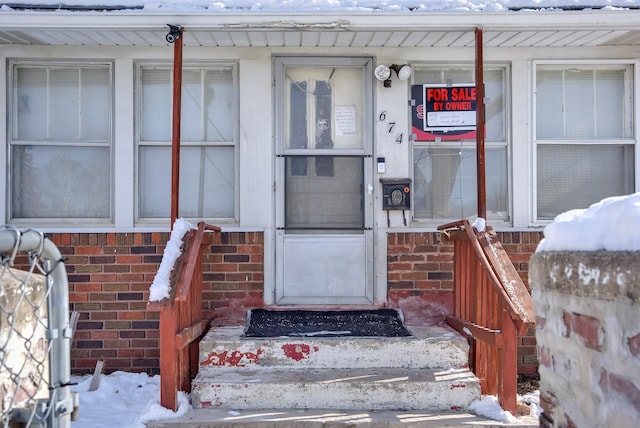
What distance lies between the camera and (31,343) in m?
2.41

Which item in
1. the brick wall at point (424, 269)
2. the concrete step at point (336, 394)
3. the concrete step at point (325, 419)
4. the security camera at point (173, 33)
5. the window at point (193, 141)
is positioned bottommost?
the concrete step at point (325, 419)

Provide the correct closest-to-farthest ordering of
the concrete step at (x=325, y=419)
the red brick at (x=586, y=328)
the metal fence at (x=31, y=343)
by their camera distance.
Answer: the metal fence at (x=31, y=343)
the red brick at (x=586, y=328)
the concrete step at (x=325, y=419)

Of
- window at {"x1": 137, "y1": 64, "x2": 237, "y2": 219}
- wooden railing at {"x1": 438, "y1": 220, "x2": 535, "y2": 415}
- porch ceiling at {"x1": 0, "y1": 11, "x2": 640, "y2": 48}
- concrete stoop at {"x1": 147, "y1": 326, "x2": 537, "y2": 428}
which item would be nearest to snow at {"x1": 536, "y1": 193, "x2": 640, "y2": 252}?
wooden railing at {"x1": 438, "y1": 220, "x2": 535, "y2": 415}

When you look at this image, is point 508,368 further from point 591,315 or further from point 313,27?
point 313,27

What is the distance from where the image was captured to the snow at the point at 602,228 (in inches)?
87.0

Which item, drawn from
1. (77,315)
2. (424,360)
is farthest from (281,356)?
(77,315)

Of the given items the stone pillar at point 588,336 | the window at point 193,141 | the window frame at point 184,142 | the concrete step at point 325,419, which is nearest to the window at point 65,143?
the window frame at point 184,142

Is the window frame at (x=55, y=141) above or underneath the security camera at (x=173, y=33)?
underneath

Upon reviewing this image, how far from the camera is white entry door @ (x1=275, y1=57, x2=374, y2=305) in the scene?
20.9 ft

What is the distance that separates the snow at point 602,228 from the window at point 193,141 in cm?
407

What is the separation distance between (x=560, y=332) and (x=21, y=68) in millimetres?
5634

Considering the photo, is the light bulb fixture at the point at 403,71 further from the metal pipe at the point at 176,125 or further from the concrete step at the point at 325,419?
the concrete step at the point at 325,419

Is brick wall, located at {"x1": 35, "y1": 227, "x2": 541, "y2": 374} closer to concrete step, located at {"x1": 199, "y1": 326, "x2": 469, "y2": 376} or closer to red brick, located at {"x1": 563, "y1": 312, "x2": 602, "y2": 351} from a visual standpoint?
concrete step, located at {"x1": 199, "y1": 326, "x2": 469, "y2": 376}

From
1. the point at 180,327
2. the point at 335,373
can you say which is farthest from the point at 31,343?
the point at 335,373
